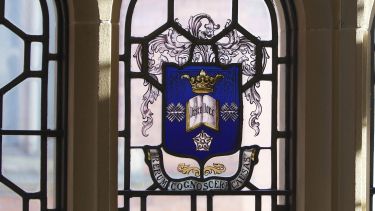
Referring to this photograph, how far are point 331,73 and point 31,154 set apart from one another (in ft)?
4.72

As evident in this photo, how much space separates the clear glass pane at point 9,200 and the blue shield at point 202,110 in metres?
0.73

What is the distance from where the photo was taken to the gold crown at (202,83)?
491 cm

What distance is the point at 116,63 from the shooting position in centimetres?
474

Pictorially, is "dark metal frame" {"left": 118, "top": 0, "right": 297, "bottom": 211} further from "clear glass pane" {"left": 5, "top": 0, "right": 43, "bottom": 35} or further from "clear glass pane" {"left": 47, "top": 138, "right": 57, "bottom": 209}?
"clear glass pane" {"left": 5, "top": 0, "right": 43, "bottom": 35}

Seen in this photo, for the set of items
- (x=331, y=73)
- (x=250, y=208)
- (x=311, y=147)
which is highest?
(x=331, y=73)

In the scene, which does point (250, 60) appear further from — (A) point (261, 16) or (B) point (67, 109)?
(B) point (67, 109)

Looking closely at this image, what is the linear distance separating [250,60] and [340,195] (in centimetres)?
77

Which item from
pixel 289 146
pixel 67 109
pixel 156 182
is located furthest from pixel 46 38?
pixel 289 146

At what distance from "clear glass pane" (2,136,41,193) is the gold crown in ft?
2.52

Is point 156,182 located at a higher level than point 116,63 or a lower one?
lower

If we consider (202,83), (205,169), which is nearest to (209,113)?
(202,83)

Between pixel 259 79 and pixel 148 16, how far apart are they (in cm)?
61

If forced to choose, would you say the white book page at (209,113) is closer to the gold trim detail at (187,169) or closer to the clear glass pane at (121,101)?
the gold trim detail at (187,169)

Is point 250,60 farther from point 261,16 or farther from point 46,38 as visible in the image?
point 46,38
